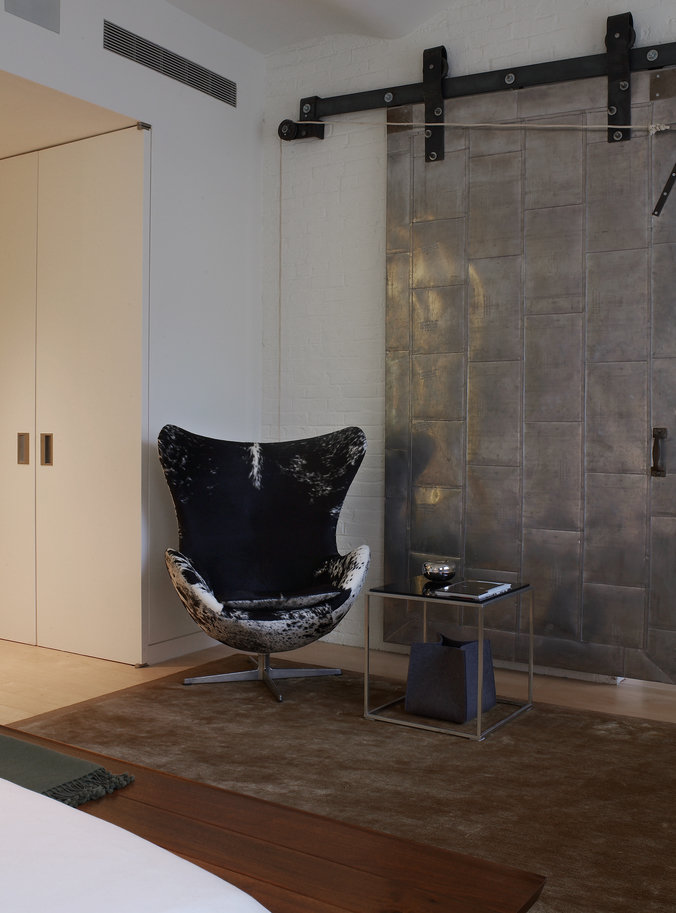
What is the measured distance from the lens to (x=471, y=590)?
3.37 metres

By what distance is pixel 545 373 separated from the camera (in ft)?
13.3

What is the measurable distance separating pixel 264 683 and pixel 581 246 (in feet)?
7.80

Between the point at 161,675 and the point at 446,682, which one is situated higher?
the point at 446,682

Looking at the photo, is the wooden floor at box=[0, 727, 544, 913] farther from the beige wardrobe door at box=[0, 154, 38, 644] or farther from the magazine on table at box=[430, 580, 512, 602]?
the beige wardrobe door at box=[0, 154, 38, 644]

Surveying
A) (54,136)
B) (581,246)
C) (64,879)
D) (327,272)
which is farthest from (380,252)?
(64,879)

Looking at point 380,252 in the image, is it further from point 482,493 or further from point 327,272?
point 482,493

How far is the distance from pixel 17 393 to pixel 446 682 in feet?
8.87

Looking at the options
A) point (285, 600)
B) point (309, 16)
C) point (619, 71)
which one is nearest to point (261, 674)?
point (285, 600)

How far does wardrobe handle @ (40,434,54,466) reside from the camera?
14.7ft

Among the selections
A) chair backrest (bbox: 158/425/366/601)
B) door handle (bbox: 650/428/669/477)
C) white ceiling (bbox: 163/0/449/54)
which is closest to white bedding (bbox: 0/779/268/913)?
chair backrest (bbox: 158/425/366/601)

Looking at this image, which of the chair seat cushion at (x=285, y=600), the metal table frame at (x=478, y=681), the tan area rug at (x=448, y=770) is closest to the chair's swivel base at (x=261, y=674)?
the tan area rug at (x=448, y=770)

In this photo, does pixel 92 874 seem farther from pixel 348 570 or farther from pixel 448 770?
pixel 348 570

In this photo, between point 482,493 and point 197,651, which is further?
point 197,651

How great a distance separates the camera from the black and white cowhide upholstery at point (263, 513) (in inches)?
155
